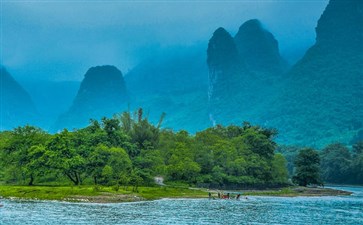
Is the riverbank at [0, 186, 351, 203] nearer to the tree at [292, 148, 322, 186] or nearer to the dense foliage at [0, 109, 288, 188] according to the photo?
the dense foliage at [0, 109, 288, 188]

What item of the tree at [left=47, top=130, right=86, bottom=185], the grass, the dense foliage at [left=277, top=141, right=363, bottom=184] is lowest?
the grass

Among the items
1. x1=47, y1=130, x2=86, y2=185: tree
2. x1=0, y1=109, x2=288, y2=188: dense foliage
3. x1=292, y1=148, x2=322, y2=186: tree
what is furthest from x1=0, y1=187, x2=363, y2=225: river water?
x1=292, y1=148, x2=322, y2=186: tree

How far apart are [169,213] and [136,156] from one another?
46.8 m

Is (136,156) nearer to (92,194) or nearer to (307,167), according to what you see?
(92,194)

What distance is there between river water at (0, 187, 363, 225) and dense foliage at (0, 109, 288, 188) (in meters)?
21.0

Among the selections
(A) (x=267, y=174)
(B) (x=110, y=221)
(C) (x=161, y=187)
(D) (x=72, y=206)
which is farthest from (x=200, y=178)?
(B) (x=110, y=221)

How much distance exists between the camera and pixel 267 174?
4675 inches

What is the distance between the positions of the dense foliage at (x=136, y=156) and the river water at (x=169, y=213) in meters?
21.0

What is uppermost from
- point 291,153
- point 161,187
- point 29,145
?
point 291,153

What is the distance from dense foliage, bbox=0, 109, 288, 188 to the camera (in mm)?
92875

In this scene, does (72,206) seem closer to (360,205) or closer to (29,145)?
(29,145)

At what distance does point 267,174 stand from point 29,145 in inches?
2085

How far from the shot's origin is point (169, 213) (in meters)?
60.6

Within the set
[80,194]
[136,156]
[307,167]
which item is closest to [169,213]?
[80,194]
